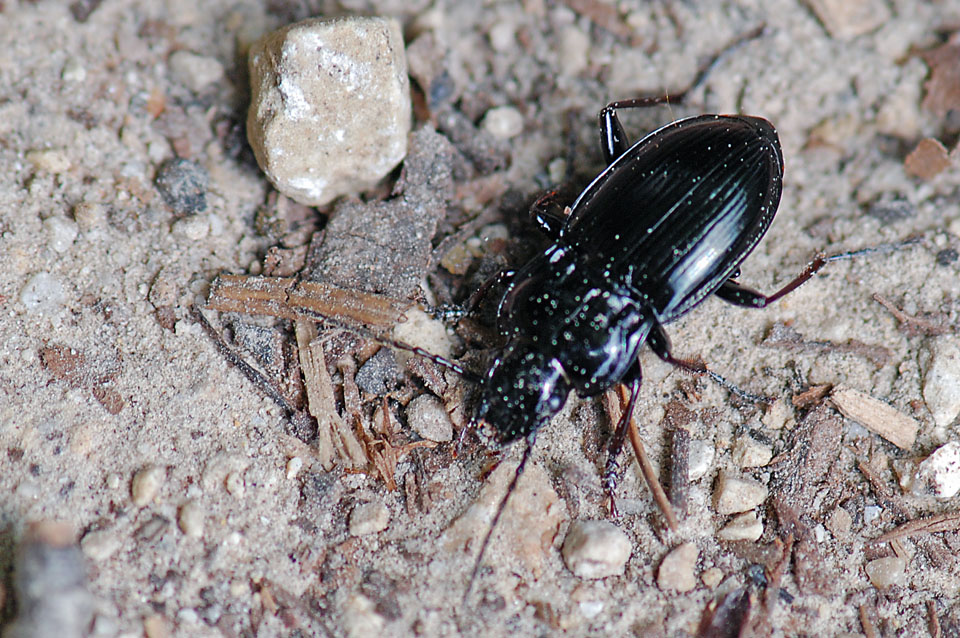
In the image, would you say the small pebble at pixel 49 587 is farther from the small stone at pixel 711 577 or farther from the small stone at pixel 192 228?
the small stone at pixel 711 577

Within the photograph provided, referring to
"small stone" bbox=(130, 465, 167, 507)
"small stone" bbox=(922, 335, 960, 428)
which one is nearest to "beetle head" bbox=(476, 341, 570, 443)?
"small stone" bbox=(130, 465, 167, 507)

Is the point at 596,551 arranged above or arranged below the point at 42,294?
below

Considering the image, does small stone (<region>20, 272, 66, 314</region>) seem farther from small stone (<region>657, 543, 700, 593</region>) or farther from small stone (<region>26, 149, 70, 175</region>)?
small stone (<region>657, 543, 700, 593</region>)

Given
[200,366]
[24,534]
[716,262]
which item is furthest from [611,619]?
[24,534]

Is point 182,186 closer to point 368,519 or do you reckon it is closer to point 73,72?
point 73,72

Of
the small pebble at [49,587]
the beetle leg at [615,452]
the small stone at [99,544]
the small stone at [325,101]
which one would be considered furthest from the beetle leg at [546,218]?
the small pebble at [49,587]

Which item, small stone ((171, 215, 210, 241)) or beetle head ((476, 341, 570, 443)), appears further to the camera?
small stone ((171, 215, 210, 241))

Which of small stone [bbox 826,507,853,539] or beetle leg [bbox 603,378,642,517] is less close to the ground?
beetle leg [bbox 603,378,642,517]

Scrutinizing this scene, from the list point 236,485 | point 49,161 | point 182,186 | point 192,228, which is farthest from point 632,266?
point 49,161
